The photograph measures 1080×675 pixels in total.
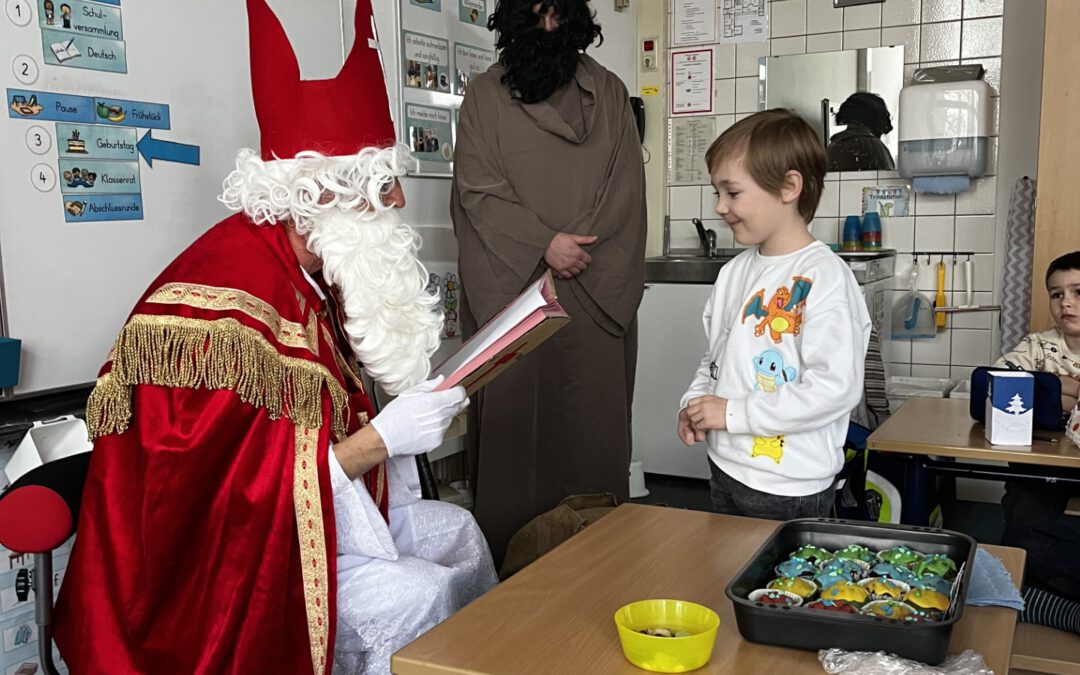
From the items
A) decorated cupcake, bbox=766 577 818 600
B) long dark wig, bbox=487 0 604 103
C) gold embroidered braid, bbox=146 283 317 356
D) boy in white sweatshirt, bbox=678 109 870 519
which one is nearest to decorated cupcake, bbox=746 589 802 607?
decorated cupcake, bbox=766 577 818 600

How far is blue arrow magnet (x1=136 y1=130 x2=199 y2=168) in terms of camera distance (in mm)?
2080

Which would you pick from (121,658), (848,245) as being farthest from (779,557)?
(848,245)

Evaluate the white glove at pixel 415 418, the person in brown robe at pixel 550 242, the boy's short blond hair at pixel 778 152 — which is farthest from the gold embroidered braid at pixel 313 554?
the person in brown robe at pixel 550 242

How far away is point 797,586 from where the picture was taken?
1.09 meters

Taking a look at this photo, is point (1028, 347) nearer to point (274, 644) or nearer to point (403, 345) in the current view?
point (403, 345)

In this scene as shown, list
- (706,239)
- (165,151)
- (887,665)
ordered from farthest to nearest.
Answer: (706,239)
(165,151)
(887,665)

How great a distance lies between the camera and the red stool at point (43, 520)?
4.28 feet

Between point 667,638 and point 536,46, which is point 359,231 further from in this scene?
point 536,46

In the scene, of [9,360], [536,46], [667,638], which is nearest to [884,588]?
[667,638]

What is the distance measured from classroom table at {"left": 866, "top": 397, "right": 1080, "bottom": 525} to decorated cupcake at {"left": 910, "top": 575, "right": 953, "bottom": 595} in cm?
111

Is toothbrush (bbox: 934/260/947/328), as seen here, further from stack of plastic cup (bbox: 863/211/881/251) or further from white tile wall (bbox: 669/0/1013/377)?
stack of plastic cup (bbox: 863/211/881/251)

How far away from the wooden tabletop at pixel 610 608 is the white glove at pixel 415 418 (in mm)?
315

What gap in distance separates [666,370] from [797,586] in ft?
9.89

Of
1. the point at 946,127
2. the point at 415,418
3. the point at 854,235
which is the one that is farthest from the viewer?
the point at 854,235
